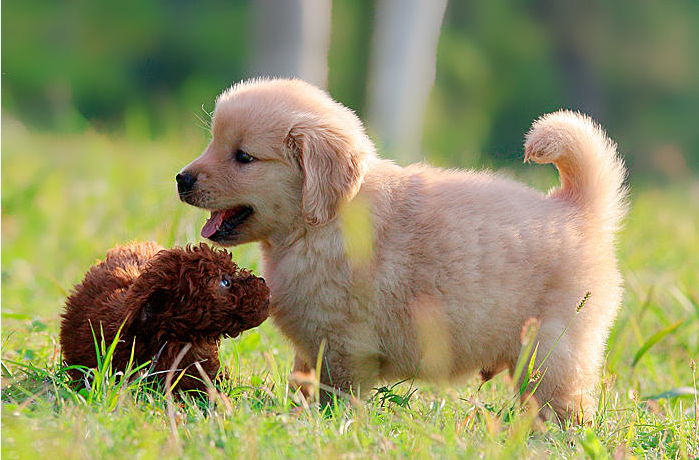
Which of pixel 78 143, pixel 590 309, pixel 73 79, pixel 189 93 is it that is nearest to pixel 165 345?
pixel 590 309

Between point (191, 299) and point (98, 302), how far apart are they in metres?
0.40

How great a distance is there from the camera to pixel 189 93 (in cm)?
1752

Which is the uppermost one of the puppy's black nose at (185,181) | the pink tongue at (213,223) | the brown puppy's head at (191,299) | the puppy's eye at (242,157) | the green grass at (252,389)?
the puppy's eye at (242,157)

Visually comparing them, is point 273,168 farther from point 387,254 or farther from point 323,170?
point 387,254

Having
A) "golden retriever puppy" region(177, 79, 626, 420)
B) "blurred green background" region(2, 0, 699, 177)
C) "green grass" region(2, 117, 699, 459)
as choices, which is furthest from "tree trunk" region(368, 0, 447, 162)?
"blurred green background" region(2, 0, 699, 177)

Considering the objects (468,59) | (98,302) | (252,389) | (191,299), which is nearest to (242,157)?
(191,299)

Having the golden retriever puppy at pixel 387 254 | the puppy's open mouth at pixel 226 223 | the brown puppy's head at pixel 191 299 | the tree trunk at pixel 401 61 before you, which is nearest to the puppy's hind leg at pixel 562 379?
the golden retriever puppy at pixel 387 254

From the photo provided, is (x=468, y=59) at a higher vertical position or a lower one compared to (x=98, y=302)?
higher

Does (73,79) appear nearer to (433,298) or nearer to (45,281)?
(45,281)

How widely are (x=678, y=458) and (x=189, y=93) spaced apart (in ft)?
51.6

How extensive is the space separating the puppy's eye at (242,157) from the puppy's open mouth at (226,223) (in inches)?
6.8

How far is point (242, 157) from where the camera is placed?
3.15m

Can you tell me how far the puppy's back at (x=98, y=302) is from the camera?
2.92m

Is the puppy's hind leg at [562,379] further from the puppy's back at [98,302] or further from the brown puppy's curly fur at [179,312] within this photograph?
the puppy's back at [98,302]
